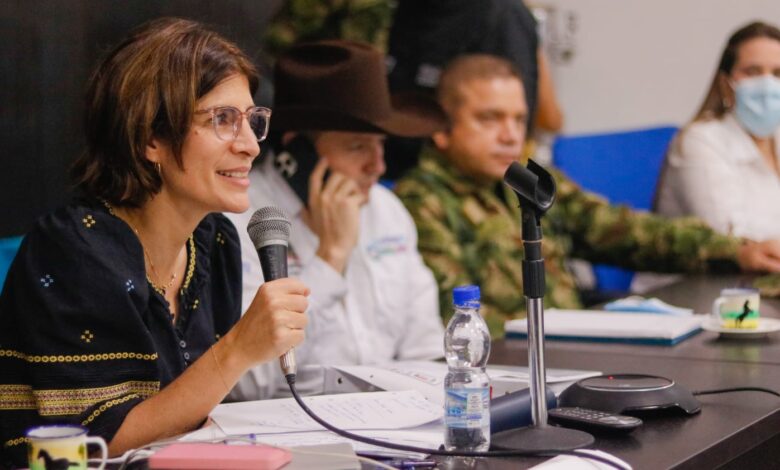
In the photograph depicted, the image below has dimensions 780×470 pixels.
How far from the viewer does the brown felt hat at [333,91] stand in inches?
101

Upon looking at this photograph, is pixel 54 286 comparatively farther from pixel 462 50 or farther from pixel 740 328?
pixel 462 50

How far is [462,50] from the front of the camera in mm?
3955

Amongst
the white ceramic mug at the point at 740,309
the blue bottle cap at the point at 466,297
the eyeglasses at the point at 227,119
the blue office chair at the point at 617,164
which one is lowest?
the white ceramic mug at the point at 740,309

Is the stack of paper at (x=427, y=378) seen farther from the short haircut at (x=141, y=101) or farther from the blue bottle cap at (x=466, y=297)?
the short haircut at (x=141, y=101)

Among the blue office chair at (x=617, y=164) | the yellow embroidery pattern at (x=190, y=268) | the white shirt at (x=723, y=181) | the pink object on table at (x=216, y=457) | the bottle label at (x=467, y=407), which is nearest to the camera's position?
the pink object on table at (x=216, y=457)

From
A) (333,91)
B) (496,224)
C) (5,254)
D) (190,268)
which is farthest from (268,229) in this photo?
(496,224)

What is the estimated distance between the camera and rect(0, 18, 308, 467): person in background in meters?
1.57

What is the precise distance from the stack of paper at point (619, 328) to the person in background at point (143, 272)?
2.52 ft

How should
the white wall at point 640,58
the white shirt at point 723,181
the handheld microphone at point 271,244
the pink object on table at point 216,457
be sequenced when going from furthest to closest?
1. the white wall at point 640,58
2. the white shirt at point 723,181
3. the handheld microphone at point 271,244
4. the pink object on table at point 216,457

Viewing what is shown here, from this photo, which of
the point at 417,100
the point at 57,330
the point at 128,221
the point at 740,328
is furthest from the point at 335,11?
the point at 57,330

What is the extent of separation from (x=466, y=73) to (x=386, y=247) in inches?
28.6

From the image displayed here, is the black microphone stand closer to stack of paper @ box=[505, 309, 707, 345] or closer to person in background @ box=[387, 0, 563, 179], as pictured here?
stack of paper @ box=[505, 309, 707, 345]

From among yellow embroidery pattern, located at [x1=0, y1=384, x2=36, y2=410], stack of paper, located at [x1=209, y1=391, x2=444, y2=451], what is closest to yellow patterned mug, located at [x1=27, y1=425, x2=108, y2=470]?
stack of paper, located at [x1=209, y1=391, x2=444, y2=451]

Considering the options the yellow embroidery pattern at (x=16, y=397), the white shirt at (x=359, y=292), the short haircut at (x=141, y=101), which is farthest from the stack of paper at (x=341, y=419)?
the white shirt at (x=359, y=292)
